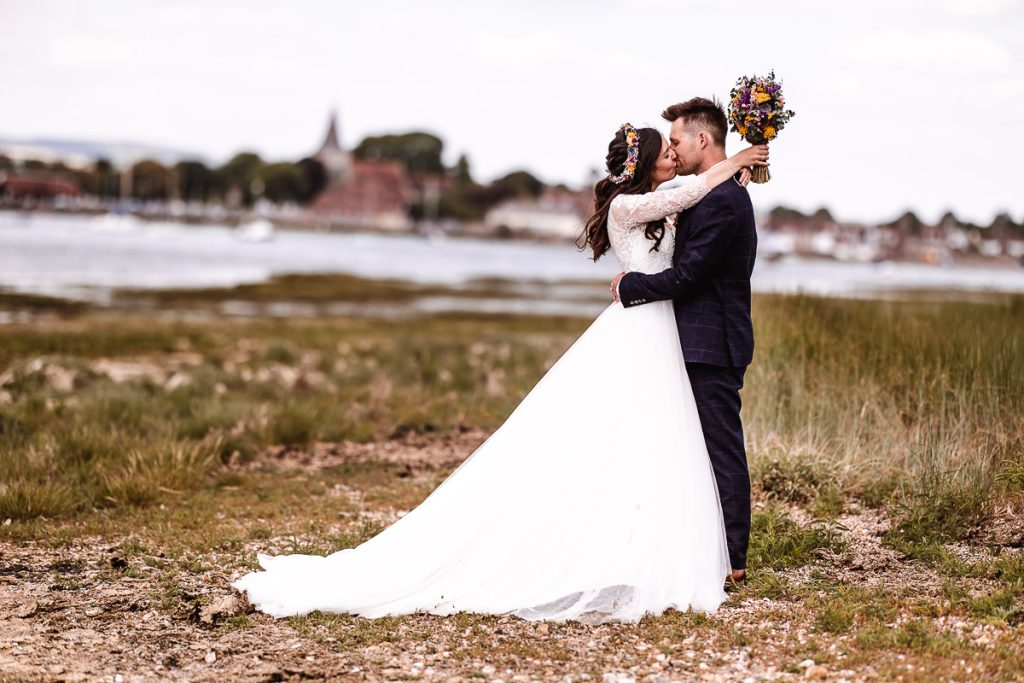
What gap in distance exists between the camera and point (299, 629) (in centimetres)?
542

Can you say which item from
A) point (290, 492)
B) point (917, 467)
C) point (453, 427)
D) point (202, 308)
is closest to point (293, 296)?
point (202, 308)

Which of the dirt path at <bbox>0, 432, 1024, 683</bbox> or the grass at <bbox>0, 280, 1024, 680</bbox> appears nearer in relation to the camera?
the dirt path at <bbox>0, 432, 1024, 683</bbox>

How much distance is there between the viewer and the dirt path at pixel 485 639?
4750 mm

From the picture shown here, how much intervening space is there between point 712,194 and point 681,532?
1.93 m

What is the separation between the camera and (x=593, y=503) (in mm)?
5727

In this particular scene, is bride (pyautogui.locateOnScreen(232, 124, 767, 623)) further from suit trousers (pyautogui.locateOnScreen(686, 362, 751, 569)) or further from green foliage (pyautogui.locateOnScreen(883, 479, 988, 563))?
green foliage (pyautogui.locateOnScreen(883, 479, 988, 563))

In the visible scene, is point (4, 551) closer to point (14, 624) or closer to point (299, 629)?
point (14, 624)

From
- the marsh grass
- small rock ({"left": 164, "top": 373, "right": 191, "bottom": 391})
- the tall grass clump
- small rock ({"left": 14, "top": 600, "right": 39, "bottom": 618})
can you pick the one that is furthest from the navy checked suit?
small rock ({"left": 164, "top": 373, "right": 191, "bottom": 391})

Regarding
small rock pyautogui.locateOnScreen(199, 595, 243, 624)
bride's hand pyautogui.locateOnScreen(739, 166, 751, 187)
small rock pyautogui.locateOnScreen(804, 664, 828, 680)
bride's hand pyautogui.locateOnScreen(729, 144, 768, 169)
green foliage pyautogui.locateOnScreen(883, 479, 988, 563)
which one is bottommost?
small rock pyautogui.locateOnScreen(199, 595, 243, 624)

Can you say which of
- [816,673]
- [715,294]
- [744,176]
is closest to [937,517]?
[715,294]

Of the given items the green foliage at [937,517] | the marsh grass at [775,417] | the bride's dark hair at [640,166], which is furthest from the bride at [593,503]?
the green foliage at [937,517]

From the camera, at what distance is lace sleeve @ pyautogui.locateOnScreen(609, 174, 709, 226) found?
5766 mm

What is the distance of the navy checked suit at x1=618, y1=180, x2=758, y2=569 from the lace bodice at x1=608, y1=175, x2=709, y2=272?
88 millimetres

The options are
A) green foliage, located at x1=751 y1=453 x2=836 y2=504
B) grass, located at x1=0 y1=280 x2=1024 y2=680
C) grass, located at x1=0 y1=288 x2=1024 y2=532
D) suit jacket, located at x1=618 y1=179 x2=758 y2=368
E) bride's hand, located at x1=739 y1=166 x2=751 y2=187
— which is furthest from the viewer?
green foliage, located at x1=751 y1=453 x2=836 y2=504
